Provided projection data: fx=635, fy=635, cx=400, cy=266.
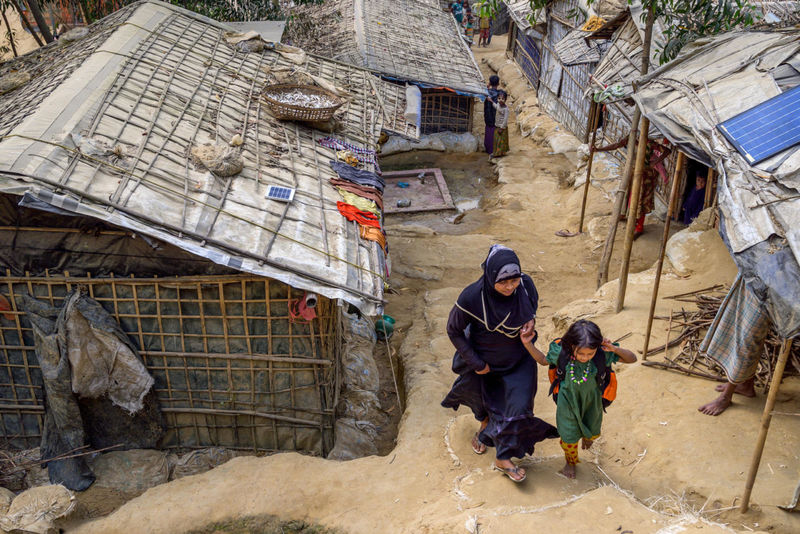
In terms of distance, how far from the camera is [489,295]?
392 centimetres

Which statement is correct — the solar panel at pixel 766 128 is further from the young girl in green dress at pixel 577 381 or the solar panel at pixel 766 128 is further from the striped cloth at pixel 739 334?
the young girl in green dress at pixel 577 381

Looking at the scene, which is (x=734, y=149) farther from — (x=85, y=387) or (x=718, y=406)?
(x=85, y=387)

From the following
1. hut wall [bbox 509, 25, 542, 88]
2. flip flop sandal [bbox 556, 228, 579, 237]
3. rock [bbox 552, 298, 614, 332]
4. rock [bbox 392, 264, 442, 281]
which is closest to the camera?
rock [bbox 552, 298, 614, 332]

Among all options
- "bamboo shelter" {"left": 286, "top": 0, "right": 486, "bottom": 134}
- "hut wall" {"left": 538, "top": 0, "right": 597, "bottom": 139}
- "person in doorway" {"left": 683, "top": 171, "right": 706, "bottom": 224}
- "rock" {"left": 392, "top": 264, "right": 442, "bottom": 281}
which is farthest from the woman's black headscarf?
"hut wall" {"left": 538, "top": 0, "right": 597, "bottom": 139}

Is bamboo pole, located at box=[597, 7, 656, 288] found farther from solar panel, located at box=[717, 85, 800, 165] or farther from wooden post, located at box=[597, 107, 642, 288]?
solar panel, located at box=[717, 85, 800, 165]

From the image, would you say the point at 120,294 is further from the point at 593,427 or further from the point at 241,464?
the point at 593,427

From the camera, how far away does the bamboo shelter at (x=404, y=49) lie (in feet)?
42.1

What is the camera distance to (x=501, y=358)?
4.14 m

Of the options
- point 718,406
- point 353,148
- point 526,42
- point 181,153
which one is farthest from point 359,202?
point 526,42

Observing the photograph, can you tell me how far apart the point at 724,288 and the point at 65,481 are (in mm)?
6284

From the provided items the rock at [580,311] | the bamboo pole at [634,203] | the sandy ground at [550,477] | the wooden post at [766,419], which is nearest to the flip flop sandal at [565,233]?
the rock at [580,311]

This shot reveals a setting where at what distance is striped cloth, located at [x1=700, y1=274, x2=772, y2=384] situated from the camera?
431cm

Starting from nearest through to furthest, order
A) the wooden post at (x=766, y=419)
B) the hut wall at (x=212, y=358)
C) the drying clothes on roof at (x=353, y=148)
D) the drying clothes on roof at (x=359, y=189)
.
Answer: the wooden post at (x=766, y=419) → the hut wall at (x=212, y=358) → the drying clothes on roof at (x=359, y=189) → the drying clothes on roof at (x=353, y=148)

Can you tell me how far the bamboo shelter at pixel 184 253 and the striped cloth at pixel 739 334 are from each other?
8.26 feet
